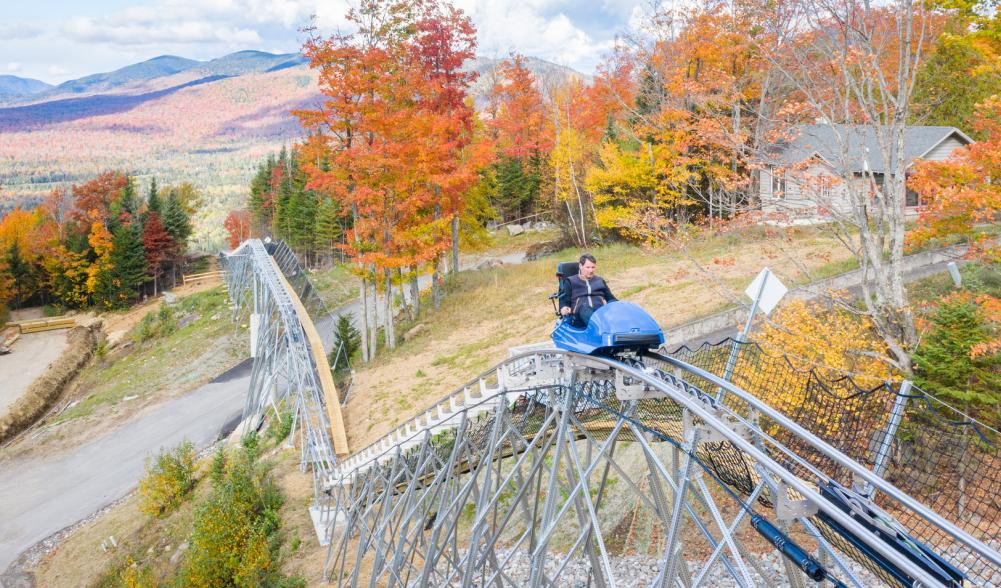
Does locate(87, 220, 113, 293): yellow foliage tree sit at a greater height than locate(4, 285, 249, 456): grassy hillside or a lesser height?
greater

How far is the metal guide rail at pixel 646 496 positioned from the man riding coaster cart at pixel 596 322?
0.75ft

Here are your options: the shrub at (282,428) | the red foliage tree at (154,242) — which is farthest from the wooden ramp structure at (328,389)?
the red foliage tree at (154,242)

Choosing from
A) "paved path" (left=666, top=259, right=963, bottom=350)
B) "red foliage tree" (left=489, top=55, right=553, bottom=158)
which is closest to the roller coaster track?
"paved path" (left=666, top=259, right=963, bottom=350)

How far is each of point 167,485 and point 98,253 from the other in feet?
138

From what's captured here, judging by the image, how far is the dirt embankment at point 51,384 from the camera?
30275 millimetres

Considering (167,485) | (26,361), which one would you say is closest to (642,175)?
(167,485)

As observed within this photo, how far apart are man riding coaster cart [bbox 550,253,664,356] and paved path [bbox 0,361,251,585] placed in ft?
62.6

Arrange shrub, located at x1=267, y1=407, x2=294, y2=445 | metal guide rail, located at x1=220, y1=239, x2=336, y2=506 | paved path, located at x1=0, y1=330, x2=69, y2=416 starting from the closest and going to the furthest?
metal guide rail, located at x1=220, y1=239, x2=336, y2=506
shrub, located at x1=267, y1=407, x2=294, y2=445
paved path, located at x1=0, y1=330, x2=69, y2=416

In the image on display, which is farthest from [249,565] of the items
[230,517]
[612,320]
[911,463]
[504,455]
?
[911,463]

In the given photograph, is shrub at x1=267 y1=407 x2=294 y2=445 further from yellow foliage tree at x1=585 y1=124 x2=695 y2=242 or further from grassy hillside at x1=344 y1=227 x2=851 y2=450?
yellow foliage tree at x1=585 y1=124 x2=695 y2=242

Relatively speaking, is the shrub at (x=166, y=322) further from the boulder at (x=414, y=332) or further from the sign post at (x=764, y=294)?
the sign post at (x=764, y=294)

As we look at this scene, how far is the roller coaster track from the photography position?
176 inches

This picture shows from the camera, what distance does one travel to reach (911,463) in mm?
9273

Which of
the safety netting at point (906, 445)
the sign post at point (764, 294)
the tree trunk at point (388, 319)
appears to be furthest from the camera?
the tree trunk at point (388, 319)
